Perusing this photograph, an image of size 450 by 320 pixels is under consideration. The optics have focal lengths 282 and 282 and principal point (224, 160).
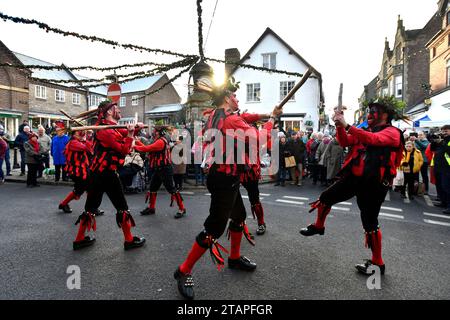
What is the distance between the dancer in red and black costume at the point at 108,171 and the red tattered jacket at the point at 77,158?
2215mm

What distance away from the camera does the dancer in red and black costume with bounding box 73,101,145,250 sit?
12.2ft

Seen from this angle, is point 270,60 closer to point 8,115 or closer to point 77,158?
point 77,158

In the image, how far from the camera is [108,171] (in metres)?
3.75

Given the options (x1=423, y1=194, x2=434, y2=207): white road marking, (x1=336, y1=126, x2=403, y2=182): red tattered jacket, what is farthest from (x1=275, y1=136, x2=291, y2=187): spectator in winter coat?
(x1=336, y1=126, x2=403, y2=182): red tattered jacket

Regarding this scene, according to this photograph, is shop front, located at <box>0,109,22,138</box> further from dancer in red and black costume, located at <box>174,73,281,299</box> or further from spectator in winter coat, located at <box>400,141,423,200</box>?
spectator in winter coat, located at <box>400,141,423,200</box>

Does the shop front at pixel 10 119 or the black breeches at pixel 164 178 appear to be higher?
the shop front at pixel 10 119

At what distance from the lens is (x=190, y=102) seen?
10.3 meters

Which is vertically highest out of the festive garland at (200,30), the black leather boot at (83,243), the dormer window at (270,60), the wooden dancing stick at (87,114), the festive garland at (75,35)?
the dormer window at (270,60)

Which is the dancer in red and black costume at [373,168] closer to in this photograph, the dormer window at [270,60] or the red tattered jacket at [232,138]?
the red tattered jacket at [232,138]

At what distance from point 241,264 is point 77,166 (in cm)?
428

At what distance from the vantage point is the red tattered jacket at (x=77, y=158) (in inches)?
228

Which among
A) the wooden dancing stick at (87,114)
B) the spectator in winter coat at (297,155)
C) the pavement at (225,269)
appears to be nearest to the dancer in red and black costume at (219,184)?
the pavement at (225,269)

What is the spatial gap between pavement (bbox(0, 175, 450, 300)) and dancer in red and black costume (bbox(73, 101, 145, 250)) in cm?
35
